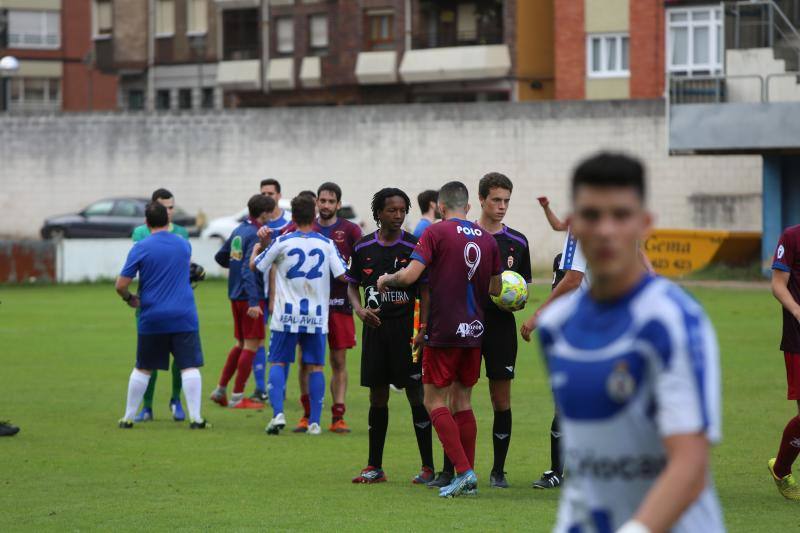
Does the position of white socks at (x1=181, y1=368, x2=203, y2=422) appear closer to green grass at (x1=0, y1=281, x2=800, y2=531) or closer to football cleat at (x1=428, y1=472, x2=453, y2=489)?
green grass at (x1=0, y1=281, x2=800, y2=531)

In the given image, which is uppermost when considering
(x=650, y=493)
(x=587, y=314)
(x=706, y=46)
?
(x=706, y=46)

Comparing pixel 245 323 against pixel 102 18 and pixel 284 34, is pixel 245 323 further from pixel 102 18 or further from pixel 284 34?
pixel 102 18

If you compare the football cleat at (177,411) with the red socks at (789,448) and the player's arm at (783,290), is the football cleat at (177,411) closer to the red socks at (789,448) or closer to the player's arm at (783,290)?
the red socks at (789,448)

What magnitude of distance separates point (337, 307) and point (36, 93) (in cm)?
6904

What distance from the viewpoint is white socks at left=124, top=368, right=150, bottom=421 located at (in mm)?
12930

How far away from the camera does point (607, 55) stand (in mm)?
52375

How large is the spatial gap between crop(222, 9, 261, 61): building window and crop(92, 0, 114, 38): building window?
8737 millimetres

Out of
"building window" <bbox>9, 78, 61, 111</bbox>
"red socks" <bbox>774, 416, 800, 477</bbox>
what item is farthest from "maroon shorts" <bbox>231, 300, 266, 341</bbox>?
"building window" <bbox>9, 78, 61, 111</bbox>

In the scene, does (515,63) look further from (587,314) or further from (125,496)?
(587,314)

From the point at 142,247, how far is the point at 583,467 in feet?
30.5

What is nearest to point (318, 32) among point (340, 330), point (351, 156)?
point (351, 156)

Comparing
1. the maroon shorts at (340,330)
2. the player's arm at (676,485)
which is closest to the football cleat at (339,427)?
the maroon shorts at (340,330)

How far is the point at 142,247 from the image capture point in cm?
1265

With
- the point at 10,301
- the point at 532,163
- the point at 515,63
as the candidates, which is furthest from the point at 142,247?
the point at 515,63
